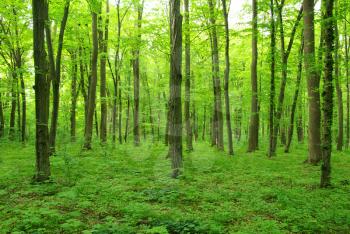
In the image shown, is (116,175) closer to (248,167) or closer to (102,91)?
(248,167)

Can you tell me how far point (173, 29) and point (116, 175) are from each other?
17.6 feet

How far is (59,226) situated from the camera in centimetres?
548

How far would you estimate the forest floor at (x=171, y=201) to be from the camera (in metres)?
5.48

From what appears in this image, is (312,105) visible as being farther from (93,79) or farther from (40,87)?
(93,79)

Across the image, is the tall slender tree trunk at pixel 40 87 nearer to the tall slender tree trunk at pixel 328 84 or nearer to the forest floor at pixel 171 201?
the forest floor at pixel 171 201

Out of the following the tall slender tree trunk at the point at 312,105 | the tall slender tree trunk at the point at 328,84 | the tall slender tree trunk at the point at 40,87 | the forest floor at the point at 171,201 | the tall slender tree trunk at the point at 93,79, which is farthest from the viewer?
the tall slender tree trunk at the point at 93,79

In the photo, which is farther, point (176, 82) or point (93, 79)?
point (93, 79)

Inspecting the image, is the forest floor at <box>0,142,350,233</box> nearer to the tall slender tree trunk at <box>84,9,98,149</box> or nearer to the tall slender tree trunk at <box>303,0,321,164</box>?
the tall slender tree trunk at <box>303,0,321,164</box>

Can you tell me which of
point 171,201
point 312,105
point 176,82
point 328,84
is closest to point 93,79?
point 176,82

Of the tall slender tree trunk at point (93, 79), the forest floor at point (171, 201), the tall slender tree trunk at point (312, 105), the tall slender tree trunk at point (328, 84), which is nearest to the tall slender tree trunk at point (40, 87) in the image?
the forest floor at point (171, 201)

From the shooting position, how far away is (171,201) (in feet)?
23.6

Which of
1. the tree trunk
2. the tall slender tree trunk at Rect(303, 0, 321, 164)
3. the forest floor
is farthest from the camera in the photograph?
the tall slender tree trunk at Rect(303, 0, 321, 164)

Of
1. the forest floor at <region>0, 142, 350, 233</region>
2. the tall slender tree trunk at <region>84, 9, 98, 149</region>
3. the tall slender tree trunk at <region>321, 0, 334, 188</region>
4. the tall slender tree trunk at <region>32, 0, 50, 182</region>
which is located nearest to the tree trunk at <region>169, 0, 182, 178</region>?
the forest floor at <region>0, 142, 350, 233</region>

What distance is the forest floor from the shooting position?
548 centimetres
